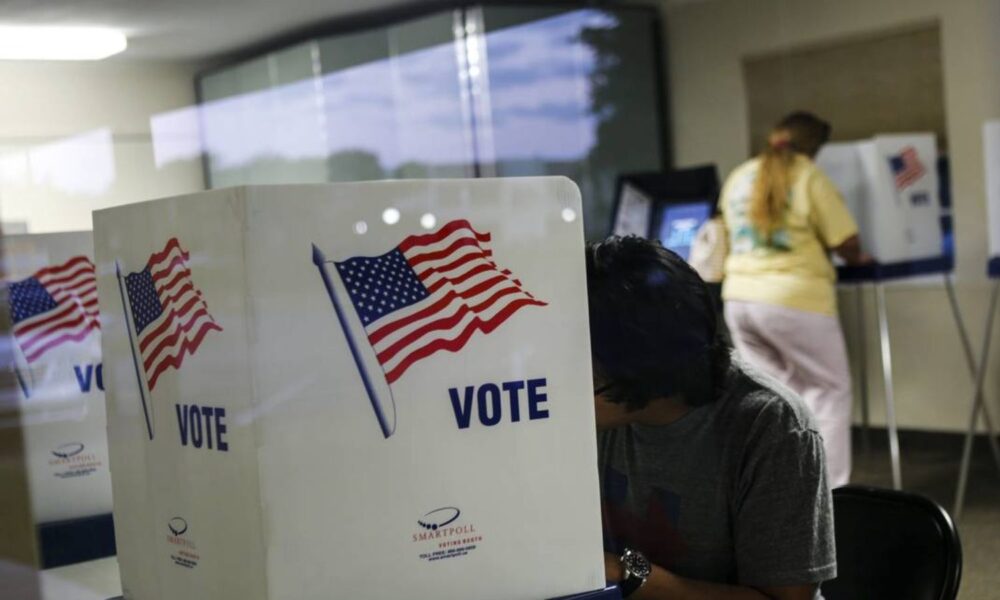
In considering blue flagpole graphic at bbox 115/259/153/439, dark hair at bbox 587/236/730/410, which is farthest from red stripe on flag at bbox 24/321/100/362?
dark hair at bbox 587/236/730/410

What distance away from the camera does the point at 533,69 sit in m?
4.14

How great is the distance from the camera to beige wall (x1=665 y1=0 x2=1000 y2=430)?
13.1 feet

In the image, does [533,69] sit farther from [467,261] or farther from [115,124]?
[467,261]

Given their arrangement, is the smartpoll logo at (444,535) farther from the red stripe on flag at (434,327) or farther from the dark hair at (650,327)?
the dark hair at (650,327)

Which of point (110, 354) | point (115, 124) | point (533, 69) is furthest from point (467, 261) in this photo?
point (533, 69)

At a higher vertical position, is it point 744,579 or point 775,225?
point 775,225

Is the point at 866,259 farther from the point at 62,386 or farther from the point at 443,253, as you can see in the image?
the point at 443,253

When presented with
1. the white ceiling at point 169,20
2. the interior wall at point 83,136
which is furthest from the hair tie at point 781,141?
the interior wall at point 83,136

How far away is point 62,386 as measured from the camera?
1.34m

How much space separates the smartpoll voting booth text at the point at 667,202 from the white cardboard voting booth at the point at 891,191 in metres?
0.40

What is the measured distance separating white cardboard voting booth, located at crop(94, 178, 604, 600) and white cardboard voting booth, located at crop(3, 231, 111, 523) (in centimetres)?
48

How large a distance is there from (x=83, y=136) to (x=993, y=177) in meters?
3.16

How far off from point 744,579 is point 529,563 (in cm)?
49

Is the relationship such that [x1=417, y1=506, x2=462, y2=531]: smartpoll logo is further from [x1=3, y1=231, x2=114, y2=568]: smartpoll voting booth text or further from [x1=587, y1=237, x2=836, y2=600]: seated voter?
[x1=3, y1=231, x2=114, y2=568]: smartpoll voting booth text
